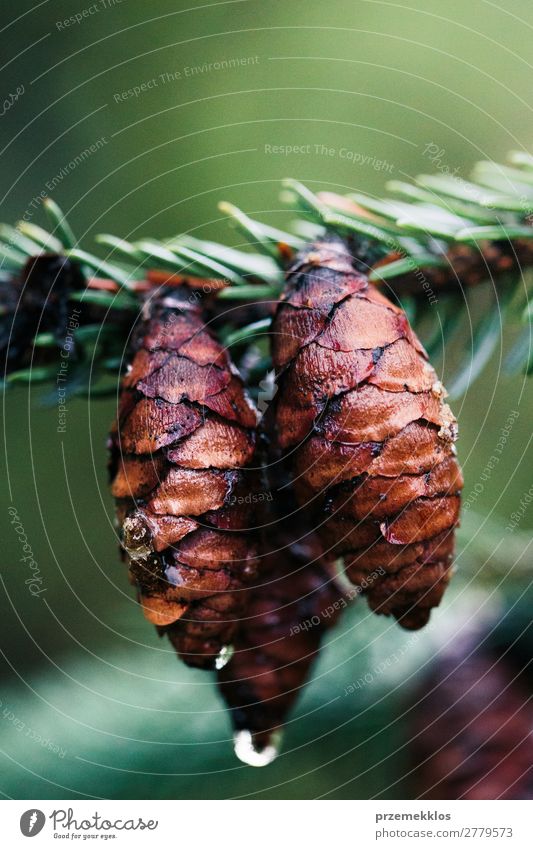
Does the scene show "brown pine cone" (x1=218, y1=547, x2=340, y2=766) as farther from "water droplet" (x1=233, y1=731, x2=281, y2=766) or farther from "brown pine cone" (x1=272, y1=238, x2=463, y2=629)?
"brown pine cone" (x1=272, y1=238, x2=463, y2=629)

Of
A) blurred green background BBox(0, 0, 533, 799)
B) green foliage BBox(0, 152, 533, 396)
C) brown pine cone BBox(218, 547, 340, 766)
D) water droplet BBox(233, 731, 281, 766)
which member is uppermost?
blurred green background BBox(0, 0, 533, 799)

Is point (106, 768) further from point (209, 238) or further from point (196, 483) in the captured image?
point (209, 238)

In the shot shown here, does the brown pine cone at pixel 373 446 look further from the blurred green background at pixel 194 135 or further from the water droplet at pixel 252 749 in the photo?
the blurred green background at pixel 194 135

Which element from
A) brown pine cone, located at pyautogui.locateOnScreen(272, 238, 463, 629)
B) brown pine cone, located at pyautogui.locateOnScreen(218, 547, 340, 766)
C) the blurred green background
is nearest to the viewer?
brown pine cone, located at pyautogui.locateOnScreen(272, 238, 463, 629)

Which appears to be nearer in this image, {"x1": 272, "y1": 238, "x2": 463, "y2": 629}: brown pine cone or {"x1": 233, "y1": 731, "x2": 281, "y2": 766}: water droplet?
{"x1": 272, "y1": 238, "x2": 463, "y2": 629}: brown pine cone

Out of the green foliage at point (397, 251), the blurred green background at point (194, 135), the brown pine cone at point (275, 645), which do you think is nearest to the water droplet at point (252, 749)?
the brown pine cone at point (275, 645)

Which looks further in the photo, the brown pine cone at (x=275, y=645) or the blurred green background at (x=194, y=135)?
the blurred green background at (x=194, y=135)

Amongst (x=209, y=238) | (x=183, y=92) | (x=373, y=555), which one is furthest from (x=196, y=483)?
(x=183, y=92)

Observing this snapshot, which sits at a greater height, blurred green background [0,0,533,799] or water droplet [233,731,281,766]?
blurred green background [0,0,533,799]

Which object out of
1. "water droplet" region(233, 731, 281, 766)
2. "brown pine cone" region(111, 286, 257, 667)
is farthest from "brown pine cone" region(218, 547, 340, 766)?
"brown pine cone" region(111, 286, 257, 667)
